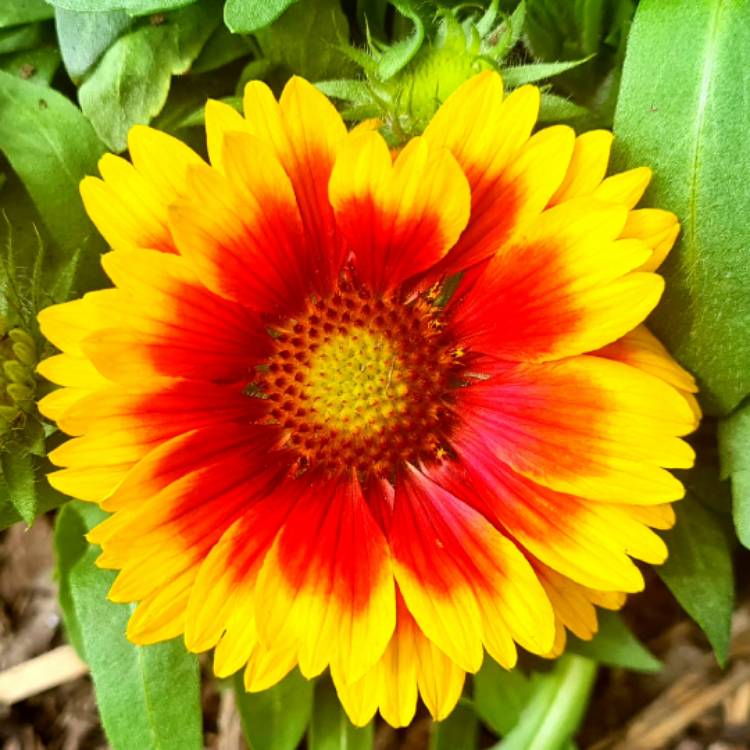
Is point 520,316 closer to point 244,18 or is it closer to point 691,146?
point 691,146

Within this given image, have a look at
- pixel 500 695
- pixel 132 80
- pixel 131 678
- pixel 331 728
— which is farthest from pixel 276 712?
pixel 132 80

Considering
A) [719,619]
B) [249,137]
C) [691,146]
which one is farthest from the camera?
[719,619]

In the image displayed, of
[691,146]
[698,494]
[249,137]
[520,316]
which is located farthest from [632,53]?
[698,494]

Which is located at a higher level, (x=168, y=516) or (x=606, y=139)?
(x=606, y=139)

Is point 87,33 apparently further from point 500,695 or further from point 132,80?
point 500,695

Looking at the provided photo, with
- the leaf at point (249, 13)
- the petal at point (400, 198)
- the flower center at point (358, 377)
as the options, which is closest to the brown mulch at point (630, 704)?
the flower center at point (358, 377)

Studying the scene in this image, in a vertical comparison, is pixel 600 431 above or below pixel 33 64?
below
